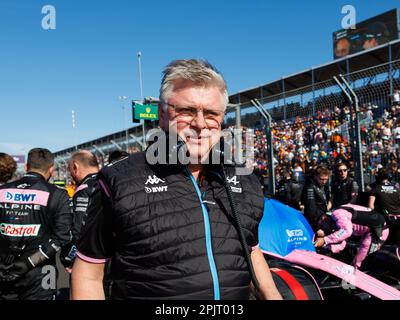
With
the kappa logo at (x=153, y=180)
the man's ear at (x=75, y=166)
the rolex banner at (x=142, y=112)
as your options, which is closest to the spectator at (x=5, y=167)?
the man's ear at (x=75, y=166)

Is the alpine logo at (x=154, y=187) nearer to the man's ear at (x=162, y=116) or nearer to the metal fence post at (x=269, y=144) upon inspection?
the man's ear at (x=162, y=116)

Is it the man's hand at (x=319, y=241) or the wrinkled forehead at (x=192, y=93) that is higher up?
the wrinkled forehead at (x=192, y=93)

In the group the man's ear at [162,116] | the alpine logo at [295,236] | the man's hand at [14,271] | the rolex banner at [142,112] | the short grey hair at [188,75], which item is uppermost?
the rolex banner at [142,112]

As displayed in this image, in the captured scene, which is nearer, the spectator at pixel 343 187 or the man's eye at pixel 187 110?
the man's eye at pixel 187 110

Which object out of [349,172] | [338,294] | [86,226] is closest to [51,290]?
[86,226]

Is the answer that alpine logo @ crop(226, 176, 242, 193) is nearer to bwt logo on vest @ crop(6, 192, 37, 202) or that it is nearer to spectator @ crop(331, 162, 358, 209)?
bwt logo on vest @ crop(6, 192, 37, 202)

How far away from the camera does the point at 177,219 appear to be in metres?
1.42

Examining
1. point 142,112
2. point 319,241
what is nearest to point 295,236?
point 319,241

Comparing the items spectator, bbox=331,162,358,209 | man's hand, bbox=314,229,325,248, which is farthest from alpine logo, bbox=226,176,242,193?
spectator, bbox=331,162,358,209

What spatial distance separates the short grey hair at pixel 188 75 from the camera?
1.47 meters

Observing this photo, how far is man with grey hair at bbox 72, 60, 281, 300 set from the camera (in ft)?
4.48

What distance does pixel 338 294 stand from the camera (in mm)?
2949

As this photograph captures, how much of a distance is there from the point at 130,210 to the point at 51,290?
7.06 ft

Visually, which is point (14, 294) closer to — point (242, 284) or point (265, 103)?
point (242, 284)
